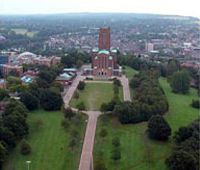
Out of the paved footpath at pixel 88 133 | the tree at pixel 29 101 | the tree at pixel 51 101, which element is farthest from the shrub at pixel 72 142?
the tree at pixel 29 101

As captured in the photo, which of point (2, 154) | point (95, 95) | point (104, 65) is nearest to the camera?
point (2, 154)

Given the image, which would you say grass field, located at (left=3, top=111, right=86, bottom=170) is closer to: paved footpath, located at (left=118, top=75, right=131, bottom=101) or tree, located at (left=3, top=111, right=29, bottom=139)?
tree, located at (left=3, top=111, right=29, bottom=139)

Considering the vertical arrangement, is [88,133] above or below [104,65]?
above

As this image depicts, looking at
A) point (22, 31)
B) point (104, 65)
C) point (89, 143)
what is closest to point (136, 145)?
point (89, 143)

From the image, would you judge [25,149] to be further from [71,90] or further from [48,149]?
[71,90]

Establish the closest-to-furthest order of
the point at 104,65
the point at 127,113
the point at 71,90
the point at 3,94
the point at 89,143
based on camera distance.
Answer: the point at 89,143 < the point at 127,113 < the point at 3,94 < the point at 71,90 < the point at 104,65

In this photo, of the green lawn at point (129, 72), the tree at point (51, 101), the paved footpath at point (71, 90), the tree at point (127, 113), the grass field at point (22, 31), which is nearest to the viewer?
the tree at point (127, 113)

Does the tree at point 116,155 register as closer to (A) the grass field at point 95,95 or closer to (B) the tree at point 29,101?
(A) the grass field at point 95,95

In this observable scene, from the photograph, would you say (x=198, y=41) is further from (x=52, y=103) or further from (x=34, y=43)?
(x=52, y=103)
